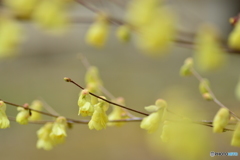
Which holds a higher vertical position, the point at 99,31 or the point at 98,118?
the point at 99,31

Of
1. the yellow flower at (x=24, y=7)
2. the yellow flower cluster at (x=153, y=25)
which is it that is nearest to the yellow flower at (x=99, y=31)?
the yellow flower cluster at (x=153, y=25)

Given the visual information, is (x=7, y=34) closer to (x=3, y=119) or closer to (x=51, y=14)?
(x=51, y=14)

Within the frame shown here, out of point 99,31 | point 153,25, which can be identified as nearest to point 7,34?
point 99,31

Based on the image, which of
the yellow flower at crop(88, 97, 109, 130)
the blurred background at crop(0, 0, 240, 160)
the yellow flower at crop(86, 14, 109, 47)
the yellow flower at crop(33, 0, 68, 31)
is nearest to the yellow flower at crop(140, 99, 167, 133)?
the yellow flower at crop(88, 97, 109, 130)

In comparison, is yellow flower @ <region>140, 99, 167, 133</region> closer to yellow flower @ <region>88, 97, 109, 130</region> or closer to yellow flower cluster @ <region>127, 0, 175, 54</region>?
yellow flower @ <region>88, 97, 109, 130</region>

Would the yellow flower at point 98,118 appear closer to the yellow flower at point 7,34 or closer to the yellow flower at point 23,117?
the yellow flower at point 23,117

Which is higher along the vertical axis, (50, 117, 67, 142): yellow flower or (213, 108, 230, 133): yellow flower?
(213, 108, 230, 133): yellow flower

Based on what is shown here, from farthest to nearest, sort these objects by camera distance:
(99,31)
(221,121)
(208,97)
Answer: (99,31)
(208,97)
(221,121)
